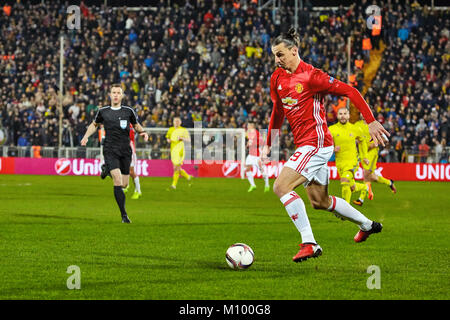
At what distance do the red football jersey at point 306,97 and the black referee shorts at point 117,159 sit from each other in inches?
223

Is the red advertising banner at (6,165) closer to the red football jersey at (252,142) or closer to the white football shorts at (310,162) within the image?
the red football jersey at (252,142)

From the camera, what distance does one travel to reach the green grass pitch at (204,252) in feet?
24.2

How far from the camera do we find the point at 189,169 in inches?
1383

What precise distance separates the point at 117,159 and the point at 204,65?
951 inches

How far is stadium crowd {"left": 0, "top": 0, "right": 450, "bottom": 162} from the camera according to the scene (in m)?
35.5

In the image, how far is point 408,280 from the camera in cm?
802

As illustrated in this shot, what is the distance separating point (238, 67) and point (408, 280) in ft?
99.9

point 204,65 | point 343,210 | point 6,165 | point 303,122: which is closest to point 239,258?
point 343,210

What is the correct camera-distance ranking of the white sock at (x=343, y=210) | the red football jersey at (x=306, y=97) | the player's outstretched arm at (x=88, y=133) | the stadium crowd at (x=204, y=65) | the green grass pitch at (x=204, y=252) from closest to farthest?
the green grass pitch at (x=204, y=252), the red football jersey at (x=306, y=97), the white sock at (x=343, y=210), the player's outstretched arm at (x=88, y=133), the stadium crowd at (x=204, y=65)

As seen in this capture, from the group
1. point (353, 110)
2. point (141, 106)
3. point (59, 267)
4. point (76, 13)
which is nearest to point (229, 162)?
point (141, 106)

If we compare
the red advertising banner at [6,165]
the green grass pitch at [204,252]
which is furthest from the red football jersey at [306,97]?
the red advertising banner at [6,165]

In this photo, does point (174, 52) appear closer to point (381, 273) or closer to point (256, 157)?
point (256, 157)

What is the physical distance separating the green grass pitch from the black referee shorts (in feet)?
3.19

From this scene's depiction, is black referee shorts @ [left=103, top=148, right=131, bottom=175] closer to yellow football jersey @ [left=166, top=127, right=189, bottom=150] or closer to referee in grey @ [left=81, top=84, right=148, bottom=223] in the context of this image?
referee in grey @ [left=81, top=84, right=148, bottom=223]
